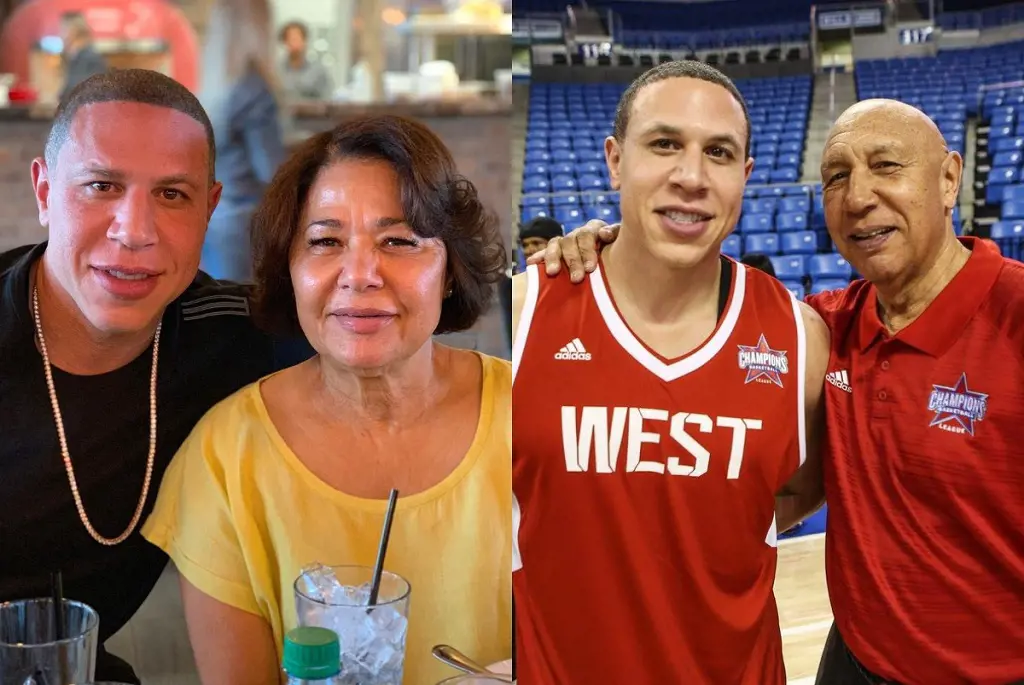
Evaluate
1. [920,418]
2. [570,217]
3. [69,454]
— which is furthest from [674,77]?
[69,454]

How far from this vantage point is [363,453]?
0.88 metres

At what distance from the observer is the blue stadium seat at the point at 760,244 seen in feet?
3.38

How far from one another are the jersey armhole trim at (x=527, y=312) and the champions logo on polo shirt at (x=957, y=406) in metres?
0.48

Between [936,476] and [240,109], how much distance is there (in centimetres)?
87

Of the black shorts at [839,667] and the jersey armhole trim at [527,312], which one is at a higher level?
the jersey armhole trim at [527,312]

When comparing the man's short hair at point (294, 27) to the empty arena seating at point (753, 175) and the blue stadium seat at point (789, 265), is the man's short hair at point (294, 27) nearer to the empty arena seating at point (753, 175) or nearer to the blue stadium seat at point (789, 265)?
the empty arena seating at point (753, 175)

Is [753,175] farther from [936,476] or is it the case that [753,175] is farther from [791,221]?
[936,476]

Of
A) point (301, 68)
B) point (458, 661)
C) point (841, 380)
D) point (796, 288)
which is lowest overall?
point (458, 661)

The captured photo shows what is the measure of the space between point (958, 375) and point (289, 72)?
2.67 ft

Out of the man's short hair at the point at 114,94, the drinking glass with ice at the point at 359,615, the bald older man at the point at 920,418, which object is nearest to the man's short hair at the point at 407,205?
the man's short hair at the point at 114,94

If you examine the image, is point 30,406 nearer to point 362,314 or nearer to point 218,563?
point 218,563

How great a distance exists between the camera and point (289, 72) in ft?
2.62

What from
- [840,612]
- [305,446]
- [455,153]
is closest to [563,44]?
[455,153]

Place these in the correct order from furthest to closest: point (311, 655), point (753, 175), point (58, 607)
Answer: point (753, 175) → point (58, 607) → point (311, 655)
